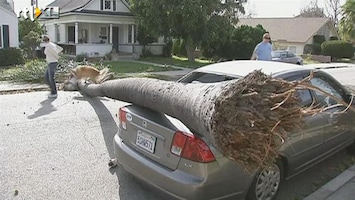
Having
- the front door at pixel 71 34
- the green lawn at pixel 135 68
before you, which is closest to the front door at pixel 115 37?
the front door at pixel 71 34

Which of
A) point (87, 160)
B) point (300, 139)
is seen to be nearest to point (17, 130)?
point (87, 160)

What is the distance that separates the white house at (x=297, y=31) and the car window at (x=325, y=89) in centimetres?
3718

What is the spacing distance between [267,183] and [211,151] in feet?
3.22

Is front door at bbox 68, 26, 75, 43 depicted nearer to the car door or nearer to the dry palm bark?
the car door

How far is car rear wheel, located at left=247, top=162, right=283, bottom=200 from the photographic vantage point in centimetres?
359

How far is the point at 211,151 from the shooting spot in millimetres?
3154

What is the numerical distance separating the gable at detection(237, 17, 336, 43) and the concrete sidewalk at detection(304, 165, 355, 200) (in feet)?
126

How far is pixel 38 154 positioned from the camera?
5027mm

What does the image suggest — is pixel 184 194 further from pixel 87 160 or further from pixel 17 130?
pixel 17 130

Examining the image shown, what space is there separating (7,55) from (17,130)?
14219mm

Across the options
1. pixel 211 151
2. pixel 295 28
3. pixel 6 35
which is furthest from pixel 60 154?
pixel 295 28

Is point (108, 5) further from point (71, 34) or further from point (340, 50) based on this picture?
point (340, 50)

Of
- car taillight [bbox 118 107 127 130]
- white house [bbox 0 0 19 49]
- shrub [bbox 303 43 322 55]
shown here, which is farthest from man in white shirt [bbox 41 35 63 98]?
shrub [bbox 303 43 322 55]

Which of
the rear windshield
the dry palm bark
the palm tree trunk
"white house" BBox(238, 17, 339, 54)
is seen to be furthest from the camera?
"white house" BBox(238, 17, 339, 54)
